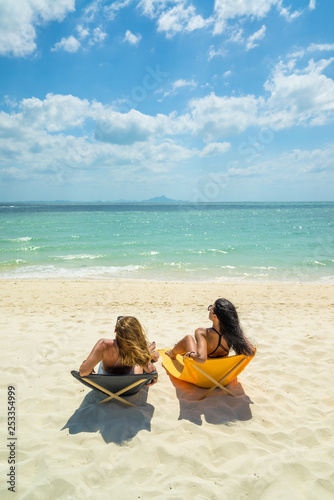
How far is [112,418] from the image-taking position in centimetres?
339

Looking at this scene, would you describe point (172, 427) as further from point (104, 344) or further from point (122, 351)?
point (104, 344)

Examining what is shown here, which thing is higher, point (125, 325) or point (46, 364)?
point (125, 325)

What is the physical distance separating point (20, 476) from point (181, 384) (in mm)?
2150

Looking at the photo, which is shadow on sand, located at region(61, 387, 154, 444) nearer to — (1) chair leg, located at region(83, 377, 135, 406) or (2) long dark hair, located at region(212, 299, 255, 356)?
(1) chair leg, located at region(83, 377, 135, 406)

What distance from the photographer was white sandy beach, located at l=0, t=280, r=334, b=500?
8.46ft

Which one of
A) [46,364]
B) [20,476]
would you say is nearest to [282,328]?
[46,364]

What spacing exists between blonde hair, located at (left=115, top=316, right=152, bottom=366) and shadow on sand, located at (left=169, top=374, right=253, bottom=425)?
2.80 feet

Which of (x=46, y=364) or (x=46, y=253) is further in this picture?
(x=46, y=253)

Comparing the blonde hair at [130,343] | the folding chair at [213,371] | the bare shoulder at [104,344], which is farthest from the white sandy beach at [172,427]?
the bare shoulder at [104,344]

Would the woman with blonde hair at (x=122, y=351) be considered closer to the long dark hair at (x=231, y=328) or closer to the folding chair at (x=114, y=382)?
the folding chair at (x=114, y=382)

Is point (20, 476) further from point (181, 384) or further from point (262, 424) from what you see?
point (262, 424)

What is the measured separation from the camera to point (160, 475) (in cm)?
268

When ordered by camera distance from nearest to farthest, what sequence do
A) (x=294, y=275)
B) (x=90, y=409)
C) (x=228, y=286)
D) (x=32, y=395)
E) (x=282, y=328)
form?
1. (x=90, y=409)
2. (x=32, y=395)
3. (x=282, y=328)
4. (x=228, y=286)
5. (x=294, y=275)

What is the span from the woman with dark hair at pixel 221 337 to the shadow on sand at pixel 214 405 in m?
0.53
